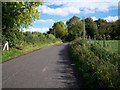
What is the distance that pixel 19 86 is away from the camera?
10891mm

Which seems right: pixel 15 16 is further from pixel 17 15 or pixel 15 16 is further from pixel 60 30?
pixel 60 30

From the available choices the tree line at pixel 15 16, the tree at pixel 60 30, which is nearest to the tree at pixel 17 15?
the tree line at pixel 15 16

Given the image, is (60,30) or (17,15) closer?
(17,15)

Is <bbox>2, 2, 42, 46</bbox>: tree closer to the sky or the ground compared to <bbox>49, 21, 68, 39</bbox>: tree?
closer to the sky

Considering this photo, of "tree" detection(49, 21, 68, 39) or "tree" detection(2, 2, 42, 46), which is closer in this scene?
"tree" detection(2, 2, 42, 46)

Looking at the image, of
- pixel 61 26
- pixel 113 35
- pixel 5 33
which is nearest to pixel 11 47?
pixel 5 33

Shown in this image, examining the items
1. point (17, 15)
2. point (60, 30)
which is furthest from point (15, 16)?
point (60, 30)

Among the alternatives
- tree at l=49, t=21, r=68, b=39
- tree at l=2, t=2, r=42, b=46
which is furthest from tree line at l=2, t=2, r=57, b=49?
tree at l=49, t=21, r=68, b=39

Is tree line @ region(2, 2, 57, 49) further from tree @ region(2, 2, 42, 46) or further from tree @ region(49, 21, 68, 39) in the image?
tree @ region(49, 21, 68, 39)

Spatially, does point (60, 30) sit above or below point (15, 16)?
below

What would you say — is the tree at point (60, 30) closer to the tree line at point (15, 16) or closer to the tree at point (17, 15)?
the tree line at point (15, 16)

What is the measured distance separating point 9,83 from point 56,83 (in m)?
1.93

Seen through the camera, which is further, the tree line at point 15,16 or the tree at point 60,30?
the tree at point 60,30

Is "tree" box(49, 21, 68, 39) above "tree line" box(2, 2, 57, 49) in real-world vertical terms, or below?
below
